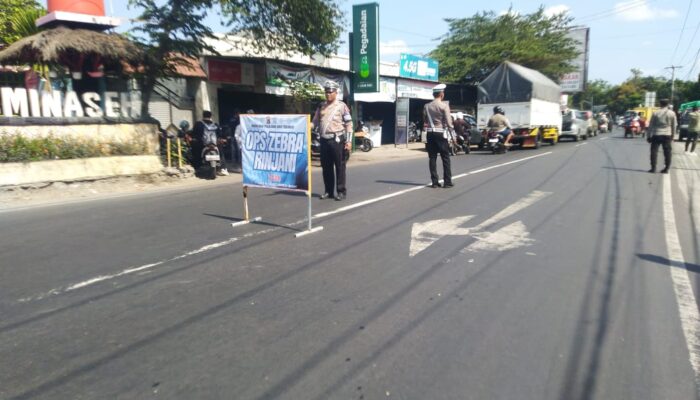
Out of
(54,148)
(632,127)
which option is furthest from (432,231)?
(632,127)

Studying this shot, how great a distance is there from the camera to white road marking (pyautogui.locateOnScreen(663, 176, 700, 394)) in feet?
9.75

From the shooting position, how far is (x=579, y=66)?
43.1 meters

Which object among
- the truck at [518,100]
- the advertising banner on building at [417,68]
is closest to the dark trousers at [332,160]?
the truck at [518,100]

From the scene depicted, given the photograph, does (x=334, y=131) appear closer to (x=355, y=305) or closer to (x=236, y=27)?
(x=355, y=305)

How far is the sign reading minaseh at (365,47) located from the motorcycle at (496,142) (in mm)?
5115

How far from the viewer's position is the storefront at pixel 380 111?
72.5 ft

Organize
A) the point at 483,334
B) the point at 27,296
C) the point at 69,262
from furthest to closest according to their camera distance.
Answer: the point at 69,262 < the point at 27,296 < the point at 483,334

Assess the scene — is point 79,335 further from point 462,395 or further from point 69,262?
point 462,395

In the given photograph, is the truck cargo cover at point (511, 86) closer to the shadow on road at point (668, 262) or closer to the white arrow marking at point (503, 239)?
the white arrow marking at point (503, 239)

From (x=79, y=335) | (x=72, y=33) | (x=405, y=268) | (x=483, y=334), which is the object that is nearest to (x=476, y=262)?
(x=405, y=268)

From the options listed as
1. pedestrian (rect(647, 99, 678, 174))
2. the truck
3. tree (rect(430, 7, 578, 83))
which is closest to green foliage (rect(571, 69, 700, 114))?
tree (rect(430, 7, 578, 83))

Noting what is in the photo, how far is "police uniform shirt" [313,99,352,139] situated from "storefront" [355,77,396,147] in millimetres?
13563

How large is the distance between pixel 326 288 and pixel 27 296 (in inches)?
96.5

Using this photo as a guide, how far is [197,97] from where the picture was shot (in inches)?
620
